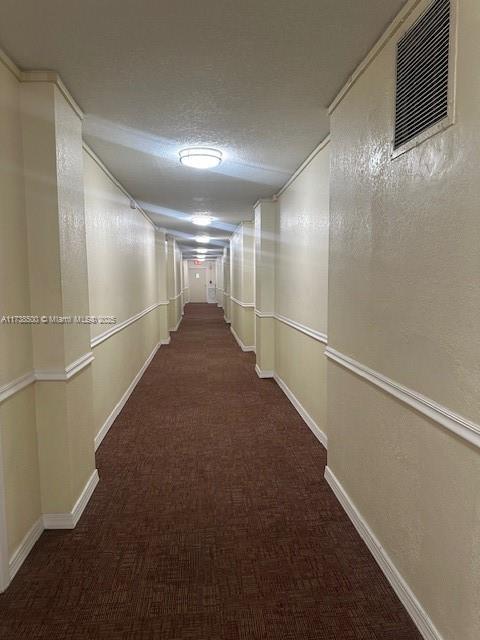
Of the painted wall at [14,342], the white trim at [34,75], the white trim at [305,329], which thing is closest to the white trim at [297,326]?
the white trim at [305,329]

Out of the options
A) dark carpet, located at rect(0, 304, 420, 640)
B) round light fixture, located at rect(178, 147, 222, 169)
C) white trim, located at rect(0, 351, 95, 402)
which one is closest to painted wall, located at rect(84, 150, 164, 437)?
dark carpet, located at rect(0, 304, 420, 640)

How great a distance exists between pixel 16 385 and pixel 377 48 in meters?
2.34

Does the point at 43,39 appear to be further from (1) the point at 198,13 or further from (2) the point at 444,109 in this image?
(2) the point at 444,109

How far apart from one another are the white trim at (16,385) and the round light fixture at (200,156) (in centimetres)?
208

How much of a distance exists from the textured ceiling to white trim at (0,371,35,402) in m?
1.56

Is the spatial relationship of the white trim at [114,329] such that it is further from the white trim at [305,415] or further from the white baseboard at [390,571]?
the white baseboard at [390,571]

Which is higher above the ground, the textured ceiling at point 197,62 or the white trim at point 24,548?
the textured ceiling at point 197,62

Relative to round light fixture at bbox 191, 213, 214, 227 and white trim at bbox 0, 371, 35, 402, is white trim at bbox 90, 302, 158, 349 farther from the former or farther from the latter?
round light fixture at bbox 191, 213, 214, 227

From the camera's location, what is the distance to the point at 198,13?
1702 millimetres

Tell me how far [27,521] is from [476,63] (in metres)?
2.70

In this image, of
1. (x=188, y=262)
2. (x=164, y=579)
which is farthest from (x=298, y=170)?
(x=188, y=262)

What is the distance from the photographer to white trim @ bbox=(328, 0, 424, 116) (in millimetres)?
1664

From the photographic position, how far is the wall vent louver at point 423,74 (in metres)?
1.42

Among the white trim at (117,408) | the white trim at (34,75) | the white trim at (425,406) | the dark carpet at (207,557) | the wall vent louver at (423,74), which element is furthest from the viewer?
the white trim at (117,408)
